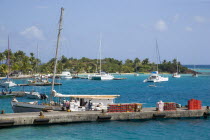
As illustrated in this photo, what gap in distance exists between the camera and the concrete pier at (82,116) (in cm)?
3616

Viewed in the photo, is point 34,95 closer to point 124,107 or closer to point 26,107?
point 26,107

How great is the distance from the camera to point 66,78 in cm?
19338

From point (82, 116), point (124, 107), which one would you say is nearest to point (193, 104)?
point (124, 107)

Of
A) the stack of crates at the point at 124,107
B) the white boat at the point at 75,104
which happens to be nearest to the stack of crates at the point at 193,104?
the stack of crates at the point at 124,107

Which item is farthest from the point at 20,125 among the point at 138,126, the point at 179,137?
the point at 179,137

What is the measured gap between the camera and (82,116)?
1529 inches

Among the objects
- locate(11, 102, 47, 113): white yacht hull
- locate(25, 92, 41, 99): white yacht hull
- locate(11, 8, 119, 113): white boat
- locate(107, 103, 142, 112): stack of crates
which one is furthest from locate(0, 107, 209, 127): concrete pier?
locate(25, 92, 41, 99): white yacht hull

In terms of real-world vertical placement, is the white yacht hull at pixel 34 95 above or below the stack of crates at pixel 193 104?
below

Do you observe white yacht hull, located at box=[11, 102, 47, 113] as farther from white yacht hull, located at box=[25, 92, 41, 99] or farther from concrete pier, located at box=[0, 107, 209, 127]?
white yacht hull, located at box=[25, 92, 41, 99]

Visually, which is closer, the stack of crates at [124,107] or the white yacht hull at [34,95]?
the stack of crates at [124,107]

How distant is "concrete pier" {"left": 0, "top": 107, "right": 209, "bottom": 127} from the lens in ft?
119

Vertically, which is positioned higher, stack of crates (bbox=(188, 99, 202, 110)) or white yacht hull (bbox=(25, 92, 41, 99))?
stack of crates (bbox=(188, 99, 202, 110))

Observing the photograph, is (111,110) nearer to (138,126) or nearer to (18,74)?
(138,126)

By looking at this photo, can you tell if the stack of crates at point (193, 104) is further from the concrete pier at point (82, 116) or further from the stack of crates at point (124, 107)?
the stack of crates at point (124, 107)
